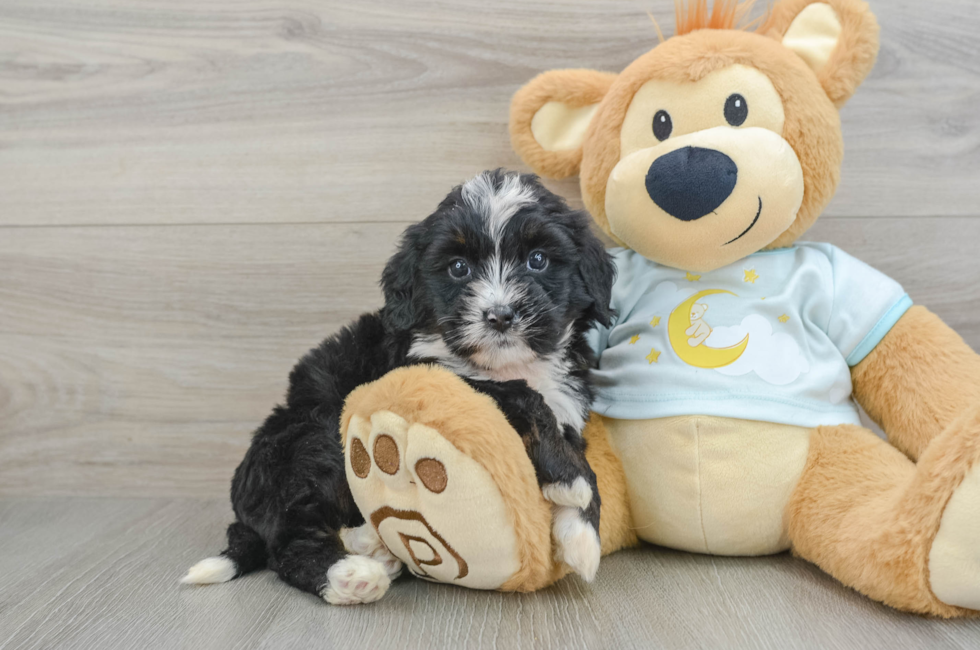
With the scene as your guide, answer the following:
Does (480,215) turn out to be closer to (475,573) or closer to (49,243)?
(475,573)

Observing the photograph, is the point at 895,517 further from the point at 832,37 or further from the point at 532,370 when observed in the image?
the point at 832,37

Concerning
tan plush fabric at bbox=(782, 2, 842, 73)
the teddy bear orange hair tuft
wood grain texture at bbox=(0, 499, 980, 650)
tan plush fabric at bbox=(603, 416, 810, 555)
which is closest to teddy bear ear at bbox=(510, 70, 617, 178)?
the teddy bear orange hair tuft

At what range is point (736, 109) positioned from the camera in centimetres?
142

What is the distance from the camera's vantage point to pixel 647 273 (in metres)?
1.59

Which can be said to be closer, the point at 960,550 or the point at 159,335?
the point at 960,550

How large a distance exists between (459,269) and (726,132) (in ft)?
1.98

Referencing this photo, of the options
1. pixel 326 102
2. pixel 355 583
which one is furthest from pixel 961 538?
pixel 326 102

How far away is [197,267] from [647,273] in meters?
1.24

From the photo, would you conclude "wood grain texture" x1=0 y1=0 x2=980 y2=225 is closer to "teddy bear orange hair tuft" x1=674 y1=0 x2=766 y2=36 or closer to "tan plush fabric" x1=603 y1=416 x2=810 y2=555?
"teddy bear orange hair tuft" x1=674 y1=0 x2=766 y2=36

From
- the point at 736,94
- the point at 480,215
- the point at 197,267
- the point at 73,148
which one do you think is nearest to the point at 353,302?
the point at 197,267

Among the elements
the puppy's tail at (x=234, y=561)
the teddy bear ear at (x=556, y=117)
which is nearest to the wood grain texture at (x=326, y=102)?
the teddy bear ear at (x=556, y=117)

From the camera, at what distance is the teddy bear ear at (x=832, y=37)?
4.80 ft

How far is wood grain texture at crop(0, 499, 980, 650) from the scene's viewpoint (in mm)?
1121

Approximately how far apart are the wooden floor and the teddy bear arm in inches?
19.7
